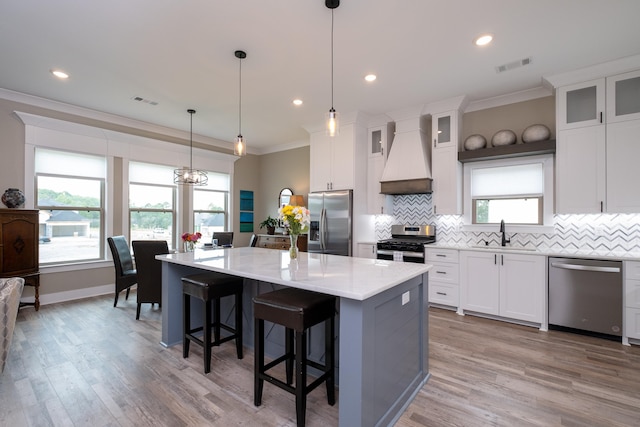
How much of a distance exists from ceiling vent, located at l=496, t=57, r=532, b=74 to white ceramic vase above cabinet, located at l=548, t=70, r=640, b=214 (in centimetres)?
59

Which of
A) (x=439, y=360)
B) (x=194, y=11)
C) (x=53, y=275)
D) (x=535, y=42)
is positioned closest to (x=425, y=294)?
(x=439, y=360)

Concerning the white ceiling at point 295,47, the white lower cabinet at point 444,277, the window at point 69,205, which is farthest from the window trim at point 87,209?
the white lower cabinet at point 444,277

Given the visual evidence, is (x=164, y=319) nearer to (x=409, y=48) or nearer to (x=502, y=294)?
(x=409, y=48)

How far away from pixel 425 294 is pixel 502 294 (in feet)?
6.40

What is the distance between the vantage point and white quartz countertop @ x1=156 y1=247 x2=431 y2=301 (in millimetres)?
1698

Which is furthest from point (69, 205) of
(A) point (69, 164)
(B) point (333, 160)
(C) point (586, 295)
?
(C) point (586, 295)

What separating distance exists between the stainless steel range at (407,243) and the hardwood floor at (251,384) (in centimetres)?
116

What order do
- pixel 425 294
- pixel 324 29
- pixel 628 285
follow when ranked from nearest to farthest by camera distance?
pixel 425 294 < pixel 324 29 < pixel 628 285

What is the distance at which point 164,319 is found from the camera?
2967 millimetres

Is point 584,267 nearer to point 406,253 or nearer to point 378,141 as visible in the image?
point 406,253

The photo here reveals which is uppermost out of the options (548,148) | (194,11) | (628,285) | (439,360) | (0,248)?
(194,11)

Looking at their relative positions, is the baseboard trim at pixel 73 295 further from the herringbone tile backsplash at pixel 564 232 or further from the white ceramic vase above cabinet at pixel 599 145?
the white ceramic vase above cabinet at pixel 599 145

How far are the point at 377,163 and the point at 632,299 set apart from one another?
11.1ft

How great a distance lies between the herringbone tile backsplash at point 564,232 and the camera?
345 centimetres
